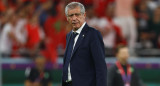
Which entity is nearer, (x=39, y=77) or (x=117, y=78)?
(x=117, y=78)

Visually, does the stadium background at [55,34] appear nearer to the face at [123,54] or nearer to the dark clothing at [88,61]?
the face at [123,54]

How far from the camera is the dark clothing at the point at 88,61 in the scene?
226 inches

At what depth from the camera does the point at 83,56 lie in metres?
5.79

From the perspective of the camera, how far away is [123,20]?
13734 mm

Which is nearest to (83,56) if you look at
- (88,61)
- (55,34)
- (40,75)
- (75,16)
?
(88,61)

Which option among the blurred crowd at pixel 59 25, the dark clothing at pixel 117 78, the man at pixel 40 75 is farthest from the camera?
the blurred crowd at pixel 59 25

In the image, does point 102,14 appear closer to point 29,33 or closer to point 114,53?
point 114,53

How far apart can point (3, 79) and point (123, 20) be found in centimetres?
355

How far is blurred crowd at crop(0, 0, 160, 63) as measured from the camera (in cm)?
1291

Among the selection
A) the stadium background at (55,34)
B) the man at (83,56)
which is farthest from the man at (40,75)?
the man at (83,56)

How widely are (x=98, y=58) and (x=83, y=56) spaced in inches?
7.0

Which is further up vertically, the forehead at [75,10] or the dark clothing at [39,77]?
the forehead at [75,10]

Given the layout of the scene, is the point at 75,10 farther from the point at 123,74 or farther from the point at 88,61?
the point at 123,74

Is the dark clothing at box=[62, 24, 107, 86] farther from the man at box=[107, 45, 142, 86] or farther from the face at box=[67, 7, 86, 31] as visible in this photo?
the man at box=[107, 45, 142, 86]
